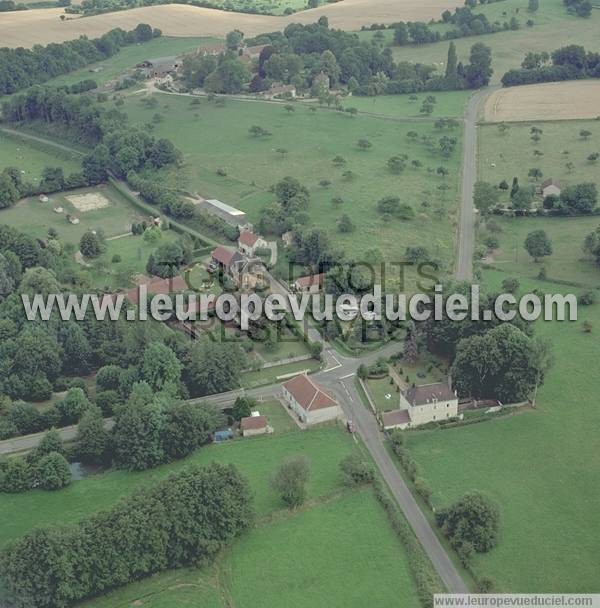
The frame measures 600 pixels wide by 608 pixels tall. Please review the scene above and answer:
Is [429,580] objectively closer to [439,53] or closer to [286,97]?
[286,97]

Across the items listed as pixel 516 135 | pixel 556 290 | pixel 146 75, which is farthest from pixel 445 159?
pixel 146 75

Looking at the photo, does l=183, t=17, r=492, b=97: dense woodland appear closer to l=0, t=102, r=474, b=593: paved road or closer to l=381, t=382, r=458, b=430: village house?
l=0, t=102, r=474, b=593: paved road

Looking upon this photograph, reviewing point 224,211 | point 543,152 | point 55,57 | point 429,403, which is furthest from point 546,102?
point 55,57

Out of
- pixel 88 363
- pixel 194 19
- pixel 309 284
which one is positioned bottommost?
pixel 88 363

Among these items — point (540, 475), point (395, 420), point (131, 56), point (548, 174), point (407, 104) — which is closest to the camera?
point (540, 475)

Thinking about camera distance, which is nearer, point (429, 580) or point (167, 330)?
point (429, 580)

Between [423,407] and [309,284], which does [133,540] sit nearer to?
[423,407]
